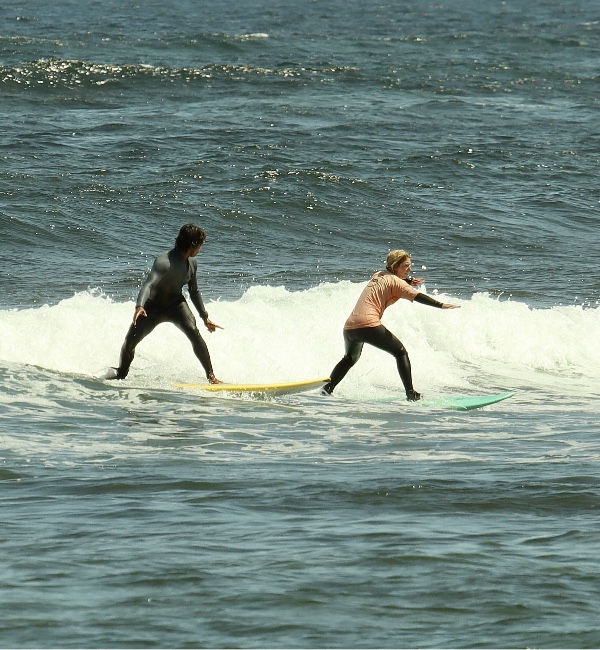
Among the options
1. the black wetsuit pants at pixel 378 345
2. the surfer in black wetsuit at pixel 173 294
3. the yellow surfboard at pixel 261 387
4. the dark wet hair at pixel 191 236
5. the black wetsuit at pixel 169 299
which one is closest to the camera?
the dark wet hair at pixel 191 236

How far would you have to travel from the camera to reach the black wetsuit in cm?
1062

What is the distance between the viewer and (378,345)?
10789 millimetres

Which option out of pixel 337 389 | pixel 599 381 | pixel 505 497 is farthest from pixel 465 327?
pixel 505 497

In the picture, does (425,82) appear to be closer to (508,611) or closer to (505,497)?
(505,497)

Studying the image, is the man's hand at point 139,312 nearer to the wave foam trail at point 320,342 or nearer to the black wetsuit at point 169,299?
the black wetsuit at point 169,299

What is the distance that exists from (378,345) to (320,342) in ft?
11.2

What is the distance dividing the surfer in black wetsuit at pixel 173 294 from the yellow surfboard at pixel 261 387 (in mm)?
176

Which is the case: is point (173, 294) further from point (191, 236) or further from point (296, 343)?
point (296, 343)

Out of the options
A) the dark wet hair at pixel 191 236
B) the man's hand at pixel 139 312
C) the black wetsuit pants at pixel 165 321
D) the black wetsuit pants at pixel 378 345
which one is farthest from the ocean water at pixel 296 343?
the dark wet hair at pixel 191 236

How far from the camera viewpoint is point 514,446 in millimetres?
9031

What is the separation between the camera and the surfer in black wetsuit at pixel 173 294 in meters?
10.5

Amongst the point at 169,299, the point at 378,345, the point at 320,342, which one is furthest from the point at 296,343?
the point at 169,299

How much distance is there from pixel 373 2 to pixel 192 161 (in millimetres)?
31094

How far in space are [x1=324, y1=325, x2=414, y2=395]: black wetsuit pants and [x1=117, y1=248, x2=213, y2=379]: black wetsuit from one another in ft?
4.40
